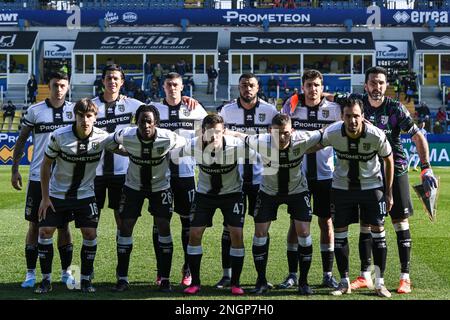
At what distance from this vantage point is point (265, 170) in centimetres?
884

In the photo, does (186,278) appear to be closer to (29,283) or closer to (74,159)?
(29,283)

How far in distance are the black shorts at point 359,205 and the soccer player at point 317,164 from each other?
1.38 feet

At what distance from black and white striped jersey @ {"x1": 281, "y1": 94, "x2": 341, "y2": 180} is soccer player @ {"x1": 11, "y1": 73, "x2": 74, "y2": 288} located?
255cm

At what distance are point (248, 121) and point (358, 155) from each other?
4.83 ft

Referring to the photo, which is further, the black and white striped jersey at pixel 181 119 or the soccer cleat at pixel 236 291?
the black and white striped jersey at pixel 181 119

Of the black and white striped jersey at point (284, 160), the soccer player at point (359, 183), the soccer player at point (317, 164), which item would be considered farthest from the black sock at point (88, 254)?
the soccer player at point (359, 183)

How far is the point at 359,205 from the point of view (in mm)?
8750

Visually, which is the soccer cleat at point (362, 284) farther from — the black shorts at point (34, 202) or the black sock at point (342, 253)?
the black shorts at point (34, 202)

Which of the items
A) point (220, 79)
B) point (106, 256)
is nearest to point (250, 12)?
point (220, 79)

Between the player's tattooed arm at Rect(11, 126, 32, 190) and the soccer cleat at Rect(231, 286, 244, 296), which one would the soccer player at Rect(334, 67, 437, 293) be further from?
the player's tattooed arm at Rect(11, 126, 32, 190)

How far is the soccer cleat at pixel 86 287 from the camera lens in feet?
28.3

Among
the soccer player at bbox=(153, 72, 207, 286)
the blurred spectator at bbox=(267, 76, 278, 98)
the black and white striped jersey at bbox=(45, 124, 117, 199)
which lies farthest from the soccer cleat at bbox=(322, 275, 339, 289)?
the blurred spectator at bbox=(267, 76, 278, 98)

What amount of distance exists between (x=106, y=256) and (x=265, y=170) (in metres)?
3.14
